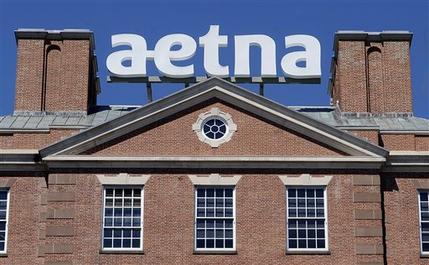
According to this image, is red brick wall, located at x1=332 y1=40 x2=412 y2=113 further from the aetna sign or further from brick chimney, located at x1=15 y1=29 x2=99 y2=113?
brick chimney, located at x1=15 y1=29 x2=99 y2=113

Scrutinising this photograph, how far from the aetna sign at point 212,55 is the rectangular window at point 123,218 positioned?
21.3ft

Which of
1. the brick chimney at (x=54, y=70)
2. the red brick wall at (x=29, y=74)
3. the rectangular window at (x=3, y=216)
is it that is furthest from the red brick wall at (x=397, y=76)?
the rectangular window at (x=3, y=216)

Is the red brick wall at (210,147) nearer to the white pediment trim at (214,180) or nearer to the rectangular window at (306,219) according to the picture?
the white pediment trim at (214,180)

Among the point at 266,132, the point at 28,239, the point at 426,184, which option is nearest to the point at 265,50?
the point at 266,132

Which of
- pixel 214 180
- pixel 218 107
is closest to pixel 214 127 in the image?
pixel 218 107

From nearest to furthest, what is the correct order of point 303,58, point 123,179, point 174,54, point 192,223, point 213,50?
point 192,223 → point 123,179 → point 213,50 → point 174,54 → point 303,58

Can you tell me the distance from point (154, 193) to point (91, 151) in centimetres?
255

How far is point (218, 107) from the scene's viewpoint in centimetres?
3784

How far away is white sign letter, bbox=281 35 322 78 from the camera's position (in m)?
42.2

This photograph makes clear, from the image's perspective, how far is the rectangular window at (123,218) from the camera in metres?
36.4

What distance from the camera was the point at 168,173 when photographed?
37.0 m

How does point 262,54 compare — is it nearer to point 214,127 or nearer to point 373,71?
point 373,71

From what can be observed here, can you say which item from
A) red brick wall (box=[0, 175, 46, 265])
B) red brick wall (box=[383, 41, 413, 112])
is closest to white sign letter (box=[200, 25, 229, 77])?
red brick wall (box=[383, 41, 413, 112])

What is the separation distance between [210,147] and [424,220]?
749 cm
